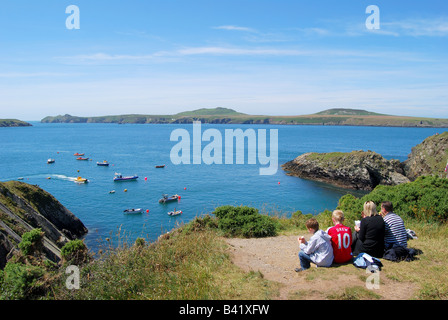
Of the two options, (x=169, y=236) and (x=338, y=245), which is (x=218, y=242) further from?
(x=338, y=245)

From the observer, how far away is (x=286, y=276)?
8039mm

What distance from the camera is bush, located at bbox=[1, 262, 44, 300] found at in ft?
22.6

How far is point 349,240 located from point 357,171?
55.5 m

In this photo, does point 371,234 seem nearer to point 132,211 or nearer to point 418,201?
point 418,201

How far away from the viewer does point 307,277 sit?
24.9 feet

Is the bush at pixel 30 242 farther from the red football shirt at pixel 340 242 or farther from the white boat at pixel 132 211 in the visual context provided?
the white boat at pixel 132 211

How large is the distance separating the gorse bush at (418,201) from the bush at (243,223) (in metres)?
3.63

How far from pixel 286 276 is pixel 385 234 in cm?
330

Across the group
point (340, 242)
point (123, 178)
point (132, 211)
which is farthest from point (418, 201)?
point (123, 178)

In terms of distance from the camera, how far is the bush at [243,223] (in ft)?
44.4

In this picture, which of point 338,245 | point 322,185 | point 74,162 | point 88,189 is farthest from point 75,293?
point 74,162

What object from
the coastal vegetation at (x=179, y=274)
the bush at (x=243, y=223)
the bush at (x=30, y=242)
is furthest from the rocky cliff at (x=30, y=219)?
the bush at (x=243, y=223)

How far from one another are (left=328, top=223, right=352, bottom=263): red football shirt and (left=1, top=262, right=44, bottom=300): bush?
741cm

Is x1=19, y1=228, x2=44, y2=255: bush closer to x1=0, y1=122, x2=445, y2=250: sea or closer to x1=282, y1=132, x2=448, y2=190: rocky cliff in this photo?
x1=0, y1=122, x2=445, y2=250: sea
